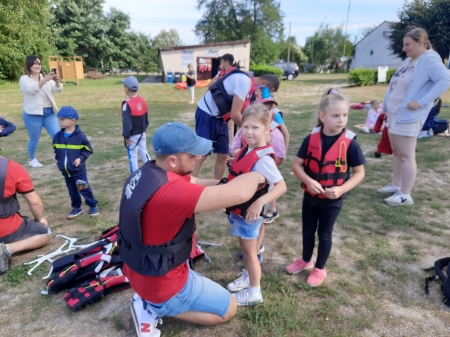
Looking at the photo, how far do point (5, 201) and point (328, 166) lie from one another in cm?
322

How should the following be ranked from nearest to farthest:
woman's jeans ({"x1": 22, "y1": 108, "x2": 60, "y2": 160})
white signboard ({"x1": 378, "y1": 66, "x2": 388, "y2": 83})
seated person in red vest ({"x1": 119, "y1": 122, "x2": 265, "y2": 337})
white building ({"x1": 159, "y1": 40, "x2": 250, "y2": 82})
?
seated person in red vest ({"x1": 119, "y1": 122, "x2": 265, "y2": 337})
woman's jeans ({"x1": 22, "y1": 108, "x2": 60, "y2": 160})
white signboard ({"x1": 378, "y1": 66, "x2": 388, "y2": 83})
white building ({"x1": 159, "y1": 40, "x2": 250, "y2": 82})

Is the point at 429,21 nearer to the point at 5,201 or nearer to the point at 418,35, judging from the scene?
the point at 418,35

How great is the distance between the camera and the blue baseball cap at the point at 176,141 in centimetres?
197

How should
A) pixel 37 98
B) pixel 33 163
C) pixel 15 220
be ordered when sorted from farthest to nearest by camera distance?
pixel 33 163 → pixel 37 98 → pixel 15 220

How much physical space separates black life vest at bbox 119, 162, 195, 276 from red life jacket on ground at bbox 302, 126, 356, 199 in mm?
1237

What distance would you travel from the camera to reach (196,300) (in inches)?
91.0

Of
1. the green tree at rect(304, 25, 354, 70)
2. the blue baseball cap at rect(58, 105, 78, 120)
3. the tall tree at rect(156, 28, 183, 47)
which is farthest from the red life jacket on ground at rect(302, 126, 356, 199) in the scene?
the tall tree at rect(156, 28, 183, 47)

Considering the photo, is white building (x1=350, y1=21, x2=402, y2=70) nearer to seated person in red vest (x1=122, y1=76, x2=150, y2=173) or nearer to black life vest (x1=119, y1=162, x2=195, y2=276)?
seated person in red vest (x1=122, y1=76, x2=150, y2=173)

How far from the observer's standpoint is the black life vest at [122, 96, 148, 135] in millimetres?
5340

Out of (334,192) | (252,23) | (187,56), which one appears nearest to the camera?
(334,192)

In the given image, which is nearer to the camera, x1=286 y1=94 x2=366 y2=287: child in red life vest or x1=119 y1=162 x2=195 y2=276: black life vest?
x1=119 y1=162 x2=195 y2=276: black life vest

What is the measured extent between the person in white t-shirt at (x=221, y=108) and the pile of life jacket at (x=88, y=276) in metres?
1.54

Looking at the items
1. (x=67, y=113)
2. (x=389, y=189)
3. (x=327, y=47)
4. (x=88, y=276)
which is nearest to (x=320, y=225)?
(x=88, y=276)

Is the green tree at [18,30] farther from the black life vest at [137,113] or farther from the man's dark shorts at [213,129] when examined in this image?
the man's dark shorts at [213,129]
